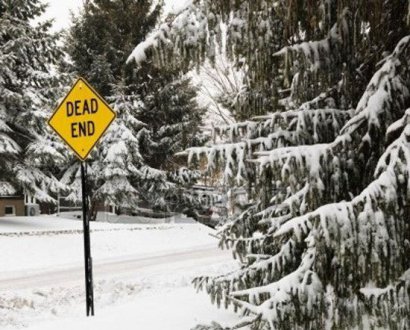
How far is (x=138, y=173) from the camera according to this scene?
28.9 m

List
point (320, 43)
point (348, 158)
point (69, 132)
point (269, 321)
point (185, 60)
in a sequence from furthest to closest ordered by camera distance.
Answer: point (69, 132) → point (185, 60) → point (320, 43) → point (348, 158) → point (269, 321)

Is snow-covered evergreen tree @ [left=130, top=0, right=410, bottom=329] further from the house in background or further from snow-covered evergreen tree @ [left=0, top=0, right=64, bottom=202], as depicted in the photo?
the house in background

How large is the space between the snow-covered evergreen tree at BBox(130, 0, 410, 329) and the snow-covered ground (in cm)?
153

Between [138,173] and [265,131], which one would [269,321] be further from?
[138,173]

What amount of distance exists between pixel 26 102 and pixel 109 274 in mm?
10228

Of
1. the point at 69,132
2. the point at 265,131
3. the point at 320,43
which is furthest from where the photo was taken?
the point at 69,132

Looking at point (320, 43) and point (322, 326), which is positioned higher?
point (320, 43)

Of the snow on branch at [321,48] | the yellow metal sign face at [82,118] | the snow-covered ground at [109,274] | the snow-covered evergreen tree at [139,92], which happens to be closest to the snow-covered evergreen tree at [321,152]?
the snow on branch at [321,48]

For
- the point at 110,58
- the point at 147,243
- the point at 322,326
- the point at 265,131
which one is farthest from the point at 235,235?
the point at 110,58

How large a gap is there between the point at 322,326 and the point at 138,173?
24.8 meters

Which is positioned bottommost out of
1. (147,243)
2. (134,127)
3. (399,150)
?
(147,243)

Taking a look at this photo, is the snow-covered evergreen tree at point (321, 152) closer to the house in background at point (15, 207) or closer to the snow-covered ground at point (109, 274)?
the snow-covered ground at point (109, 274)

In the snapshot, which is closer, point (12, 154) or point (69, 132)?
point (69, 132)

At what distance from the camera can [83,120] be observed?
27.4 ft
